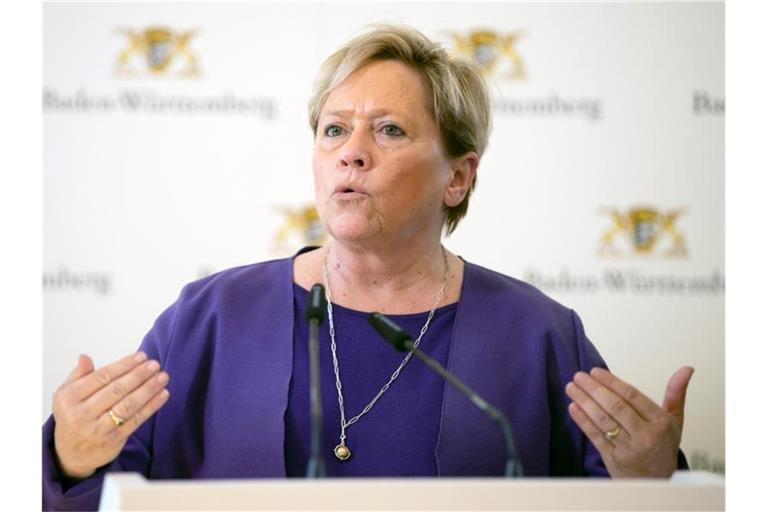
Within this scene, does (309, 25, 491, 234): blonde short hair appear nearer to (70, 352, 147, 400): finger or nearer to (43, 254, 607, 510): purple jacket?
(43, 254, 607, 510): purple jacket

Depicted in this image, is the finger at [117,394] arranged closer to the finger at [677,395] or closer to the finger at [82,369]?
the finger at [82,369]

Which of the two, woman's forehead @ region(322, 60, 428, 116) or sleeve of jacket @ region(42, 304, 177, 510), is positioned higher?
woman's forehead @ region(322, 60, 428, 116)

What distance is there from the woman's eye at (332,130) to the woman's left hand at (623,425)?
27.1 inches

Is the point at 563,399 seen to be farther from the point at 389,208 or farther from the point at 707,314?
the point at 707,314

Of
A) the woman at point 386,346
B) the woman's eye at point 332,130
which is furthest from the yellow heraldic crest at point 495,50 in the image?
the woman's eye at point 332,130

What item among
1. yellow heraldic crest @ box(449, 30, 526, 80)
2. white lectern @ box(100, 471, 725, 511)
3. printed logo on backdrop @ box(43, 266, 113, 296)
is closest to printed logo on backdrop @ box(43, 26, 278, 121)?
printed logo on backdrop @ box(43, 266, 113, 296)

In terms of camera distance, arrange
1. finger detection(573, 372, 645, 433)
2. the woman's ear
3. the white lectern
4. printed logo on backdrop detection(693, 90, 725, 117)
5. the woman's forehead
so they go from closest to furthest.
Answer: the white lectern, finger detection(573, 372, 645, 433), the woman's forehead, the woman's ear, printed logo on backdrop detection(693, 90, 725, 117)

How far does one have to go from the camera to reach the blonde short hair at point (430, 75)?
2.18 meters

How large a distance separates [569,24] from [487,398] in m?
1.41

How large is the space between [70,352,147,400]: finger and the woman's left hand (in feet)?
2.56

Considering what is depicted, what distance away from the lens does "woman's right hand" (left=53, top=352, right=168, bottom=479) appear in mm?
1784
